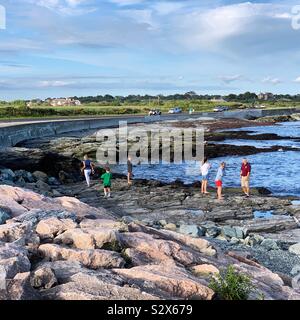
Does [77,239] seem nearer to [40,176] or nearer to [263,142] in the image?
[40,176]

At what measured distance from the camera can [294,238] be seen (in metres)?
14.8

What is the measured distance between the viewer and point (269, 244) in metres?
13.4

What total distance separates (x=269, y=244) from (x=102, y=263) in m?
6.81

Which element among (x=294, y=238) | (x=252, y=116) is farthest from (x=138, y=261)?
(x=252, y=116)

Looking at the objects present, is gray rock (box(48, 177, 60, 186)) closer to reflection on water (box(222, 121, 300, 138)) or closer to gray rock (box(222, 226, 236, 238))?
gray rock (box(222, 226, 236, 238))

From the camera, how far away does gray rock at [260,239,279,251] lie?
13.1m

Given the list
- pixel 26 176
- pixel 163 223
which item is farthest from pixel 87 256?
pixel 26 176

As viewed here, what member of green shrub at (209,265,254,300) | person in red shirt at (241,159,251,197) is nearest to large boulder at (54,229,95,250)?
green shrub at (209,265,254,300)

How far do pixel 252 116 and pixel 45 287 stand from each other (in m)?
103

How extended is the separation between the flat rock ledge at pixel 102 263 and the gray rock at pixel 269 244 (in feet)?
8.28

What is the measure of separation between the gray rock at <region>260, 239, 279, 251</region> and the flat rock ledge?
8.28ft
